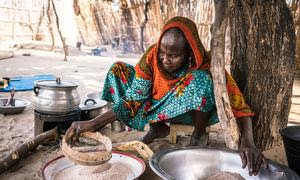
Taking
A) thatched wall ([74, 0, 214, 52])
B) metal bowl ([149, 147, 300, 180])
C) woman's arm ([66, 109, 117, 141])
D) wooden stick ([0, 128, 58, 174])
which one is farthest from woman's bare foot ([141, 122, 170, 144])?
thatched wall ([74, 0, 214, 52])

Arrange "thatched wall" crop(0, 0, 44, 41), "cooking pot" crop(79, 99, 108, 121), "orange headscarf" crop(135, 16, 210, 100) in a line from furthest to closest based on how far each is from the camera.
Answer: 1. "thatched wall" crop(0, 0, 44, 41)
2. "cooking pot" crop(79, 99, 108, 121)
3. "orange headscarf" crop(135, 16, 210, 100)

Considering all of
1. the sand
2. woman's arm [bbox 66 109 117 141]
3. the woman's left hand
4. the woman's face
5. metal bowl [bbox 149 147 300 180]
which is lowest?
the sand

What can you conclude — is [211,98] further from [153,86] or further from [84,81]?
[84,81]

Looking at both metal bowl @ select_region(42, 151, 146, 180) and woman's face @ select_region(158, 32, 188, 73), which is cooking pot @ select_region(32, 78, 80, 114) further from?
woman's face @ select_region(158, 32, 188, 73)

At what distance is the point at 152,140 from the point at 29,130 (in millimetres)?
1203

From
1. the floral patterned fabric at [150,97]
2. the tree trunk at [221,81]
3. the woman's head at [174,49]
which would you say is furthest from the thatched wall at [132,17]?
the tree trunk at [221,81]

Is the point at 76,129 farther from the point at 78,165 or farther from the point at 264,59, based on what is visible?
the point at 264,59

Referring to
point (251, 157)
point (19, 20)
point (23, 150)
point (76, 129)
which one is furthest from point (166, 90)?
point (19, 20)

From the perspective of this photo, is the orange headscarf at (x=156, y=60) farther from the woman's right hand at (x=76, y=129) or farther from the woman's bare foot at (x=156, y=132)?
the woman's right hand at (x=76, y=129)

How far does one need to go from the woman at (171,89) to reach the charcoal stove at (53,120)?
0.39m

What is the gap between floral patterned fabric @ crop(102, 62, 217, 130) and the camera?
7.22 feet

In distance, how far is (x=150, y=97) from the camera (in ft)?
8.47

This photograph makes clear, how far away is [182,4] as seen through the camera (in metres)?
8.23

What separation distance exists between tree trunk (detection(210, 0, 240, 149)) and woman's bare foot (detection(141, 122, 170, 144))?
2.87 feet
